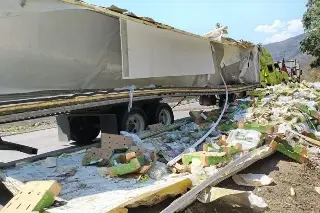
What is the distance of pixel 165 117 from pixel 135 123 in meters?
1.37

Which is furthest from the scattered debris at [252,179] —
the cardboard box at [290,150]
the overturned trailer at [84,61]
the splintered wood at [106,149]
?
the overturned trailer at [84,61]

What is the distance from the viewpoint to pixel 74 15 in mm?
9094

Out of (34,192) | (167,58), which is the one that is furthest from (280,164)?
(167,58)

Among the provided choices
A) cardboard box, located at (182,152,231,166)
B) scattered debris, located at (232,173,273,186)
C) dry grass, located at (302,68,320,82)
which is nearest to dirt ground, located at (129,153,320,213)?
scattered debris, located at (232,173,273,186)

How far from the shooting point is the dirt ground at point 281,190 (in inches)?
179

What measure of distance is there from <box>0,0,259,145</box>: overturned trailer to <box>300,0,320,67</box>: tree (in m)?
25.7

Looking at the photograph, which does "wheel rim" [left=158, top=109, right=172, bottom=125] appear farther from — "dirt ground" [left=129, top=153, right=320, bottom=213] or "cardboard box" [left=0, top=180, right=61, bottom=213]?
"cardboard box" [left=0, top=180, right=61, bottom=213]

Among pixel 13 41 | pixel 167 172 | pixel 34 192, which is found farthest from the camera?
pixel 13 41

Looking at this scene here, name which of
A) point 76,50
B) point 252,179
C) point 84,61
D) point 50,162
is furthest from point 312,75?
point 50,162

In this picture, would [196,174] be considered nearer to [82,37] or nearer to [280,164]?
[280,164]

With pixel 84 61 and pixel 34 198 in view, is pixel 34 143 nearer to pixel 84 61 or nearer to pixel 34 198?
pixel 84 61

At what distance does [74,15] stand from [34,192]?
5823 mm

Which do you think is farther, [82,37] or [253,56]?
[253,56]

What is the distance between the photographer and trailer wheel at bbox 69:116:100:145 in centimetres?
910
